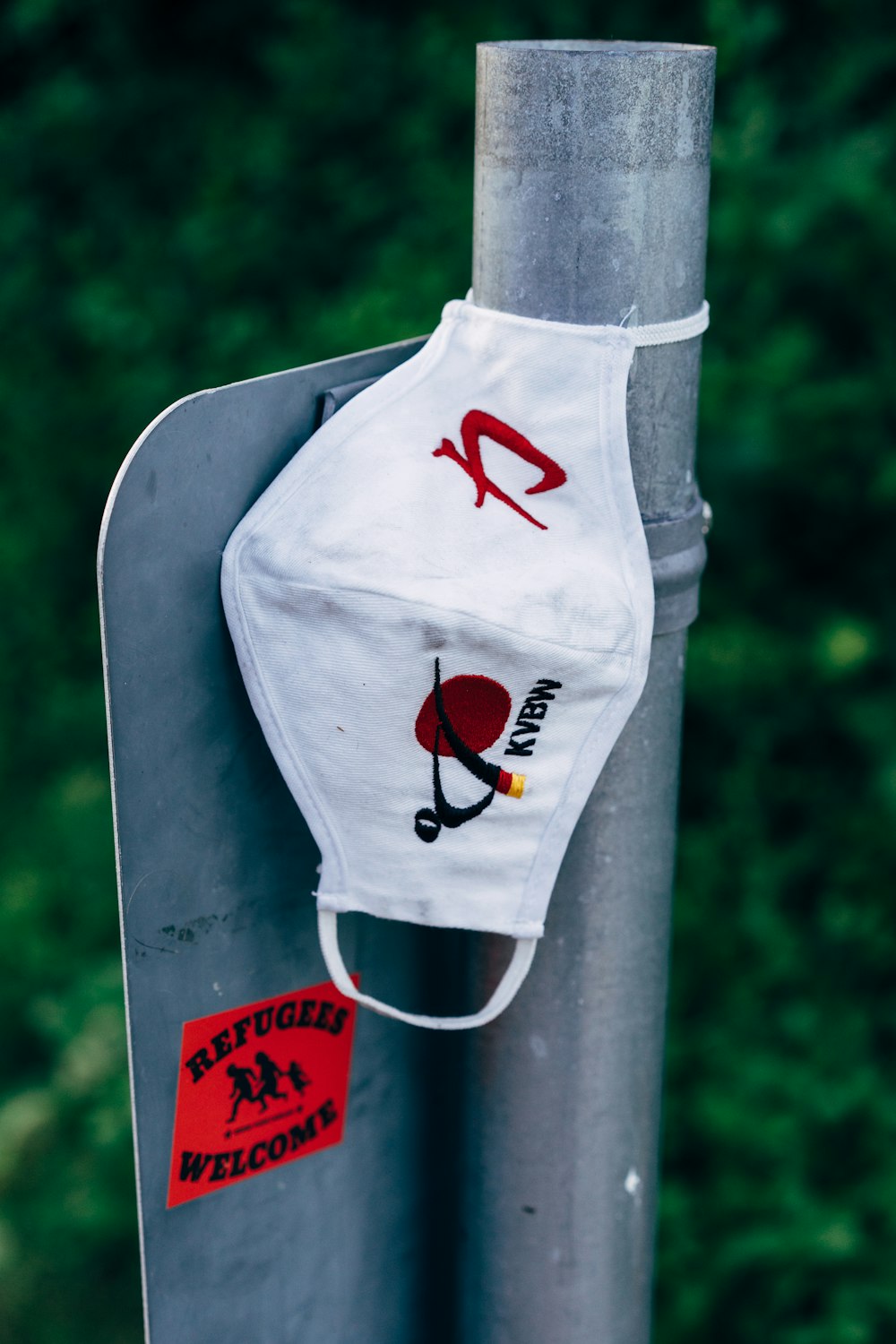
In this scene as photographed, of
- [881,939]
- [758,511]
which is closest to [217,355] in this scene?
[758,511]

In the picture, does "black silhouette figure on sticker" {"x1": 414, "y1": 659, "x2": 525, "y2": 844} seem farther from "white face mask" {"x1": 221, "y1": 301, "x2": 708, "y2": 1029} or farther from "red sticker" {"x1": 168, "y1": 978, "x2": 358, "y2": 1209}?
"red sticker" {"x1": 168, "y1": 978, "x2": 358, "y2": 1209}

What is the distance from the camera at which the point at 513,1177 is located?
1524 mm

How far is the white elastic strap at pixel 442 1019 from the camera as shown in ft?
4.50

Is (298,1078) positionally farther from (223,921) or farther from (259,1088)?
(223,921)

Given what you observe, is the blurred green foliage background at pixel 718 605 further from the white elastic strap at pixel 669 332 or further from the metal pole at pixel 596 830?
the white elastic strap at pixel 669 332

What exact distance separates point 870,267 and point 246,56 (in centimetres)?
244

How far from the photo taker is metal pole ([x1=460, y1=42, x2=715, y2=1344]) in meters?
1.25

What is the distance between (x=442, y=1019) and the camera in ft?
4.52

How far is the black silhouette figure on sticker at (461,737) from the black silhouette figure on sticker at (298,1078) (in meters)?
0.34

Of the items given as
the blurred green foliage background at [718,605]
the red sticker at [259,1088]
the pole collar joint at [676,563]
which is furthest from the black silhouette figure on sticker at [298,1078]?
the blurred green foliage background at [718,605]

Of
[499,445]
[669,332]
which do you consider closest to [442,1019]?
[499,445]

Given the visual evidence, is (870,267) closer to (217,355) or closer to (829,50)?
(829,50)

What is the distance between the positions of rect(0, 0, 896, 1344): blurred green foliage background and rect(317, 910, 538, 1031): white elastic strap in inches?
87.3

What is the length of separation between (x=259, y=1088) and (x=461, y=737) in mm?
459
